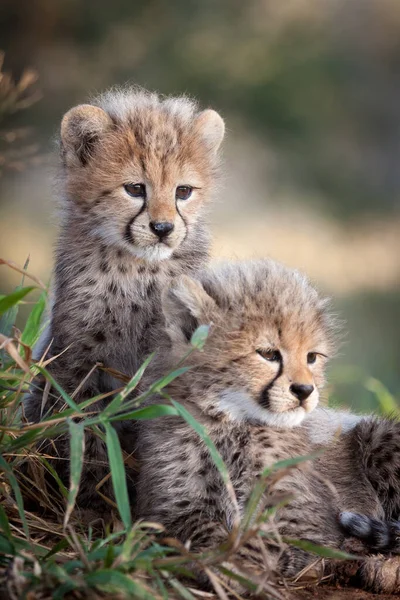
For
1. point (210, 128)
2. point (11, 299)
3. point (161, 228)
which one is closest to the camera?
point (11, 299)

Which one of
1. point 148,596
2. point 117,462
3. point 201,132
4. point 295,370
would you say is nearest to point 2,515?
point 117,462

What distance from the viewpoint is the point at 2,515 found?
2.12 m

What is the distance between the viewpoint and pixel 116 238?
2963mm

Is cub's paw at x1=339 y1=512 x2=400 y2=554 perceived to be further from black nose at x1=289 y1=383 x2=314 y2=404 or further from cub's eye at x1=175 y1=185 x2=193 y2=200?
cub's eye at x1=175 y1=185 x2=193 y2=200

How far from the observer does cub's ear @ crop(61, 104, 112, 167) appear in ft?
10.0

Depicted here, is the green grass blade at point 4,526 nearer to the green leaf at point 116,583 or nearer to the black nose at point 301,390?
the green leaf at point 116,583

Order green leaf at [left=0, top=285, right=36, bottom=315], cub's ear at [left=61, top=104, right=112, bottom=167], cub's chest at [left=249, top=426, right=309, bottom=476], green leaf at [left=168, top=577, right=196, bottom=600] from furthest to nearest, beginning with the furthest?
cub's ear at [left=61, top=104, right=112, bottom=167] < cub's chest at [left=249, top=426, right=309, bottom=476] < green leaf at [left=0, top=285, right=36, bottom=315] < green leaf at [left=168, top=577, right=196, bottom=600]

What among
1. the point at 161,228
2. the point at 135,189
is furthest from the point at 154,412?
the point at 135,189

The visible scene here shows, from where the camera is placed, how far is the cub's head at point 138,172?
9.59 ft

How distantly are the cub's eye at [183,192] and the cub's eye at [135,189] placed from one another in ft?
0.43

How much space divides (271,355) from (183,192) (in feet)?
2.83

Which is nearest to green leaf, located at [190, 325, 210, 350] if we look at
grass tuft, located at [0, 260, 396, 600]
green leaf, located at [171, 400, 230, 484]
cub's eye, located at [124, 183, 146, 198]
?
grass tuft, located at [0, 260, 396, 600]

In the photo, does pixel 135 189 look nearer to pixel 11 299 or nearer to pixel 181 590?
pixel 11 299

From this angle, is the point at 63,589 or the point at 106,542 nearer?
the point at 63,589
